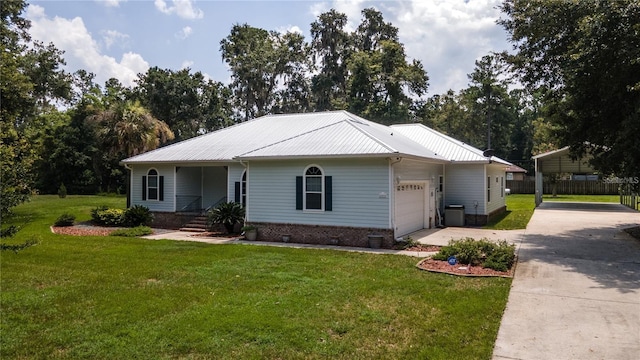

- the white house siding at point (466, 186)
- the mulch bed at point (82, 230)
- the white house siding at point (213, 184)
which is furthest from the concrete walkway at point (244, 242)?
the white house siding at point (466, 186)

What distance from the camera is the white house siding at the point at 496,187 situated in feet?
65.5

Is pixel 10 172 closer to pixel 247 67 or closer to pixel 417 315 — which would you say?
pixel 417 315

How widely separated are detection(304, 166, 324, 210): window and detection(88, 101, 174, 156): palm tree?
16583 mm

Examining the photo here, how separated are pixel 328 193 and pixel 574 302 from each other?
24.7 feet

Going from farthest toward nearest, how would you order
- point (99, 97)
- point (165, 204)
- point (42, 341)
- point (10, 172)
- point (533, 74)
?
point (99, 97) → point (165, 204) → point (533, 74) → point (42, 341) → point (10, 172)

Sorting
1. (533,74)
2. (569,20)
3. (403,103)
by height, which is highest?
(403,103)

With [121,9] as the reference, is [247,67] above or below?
above

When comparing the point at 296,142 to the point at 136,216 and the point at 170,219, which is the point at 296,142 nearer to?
the point at 170,219

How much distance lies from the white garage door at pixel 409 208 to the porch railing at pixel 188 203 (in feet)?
32.1

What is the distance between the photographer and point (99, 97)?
3841cm

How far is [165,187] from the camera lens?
60.5 feet

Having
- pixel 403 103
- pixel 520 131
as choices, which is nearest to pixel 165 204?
pixel 403 103

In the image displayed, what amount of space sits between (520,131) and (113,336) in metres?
61.4

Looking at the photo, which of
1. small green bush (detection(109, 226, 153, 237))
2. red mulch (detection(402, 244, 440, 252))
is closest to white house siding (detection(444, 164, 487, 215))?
red mulch (detection(402, 244, 440, 252))
